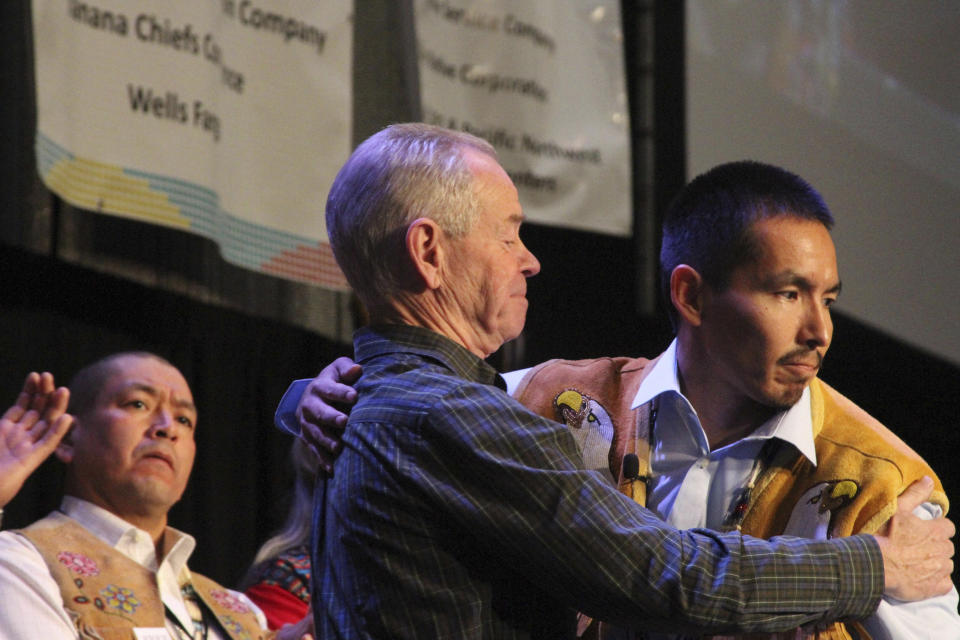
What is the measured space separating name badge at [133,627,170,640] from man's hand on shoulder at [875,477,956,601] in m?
1.78

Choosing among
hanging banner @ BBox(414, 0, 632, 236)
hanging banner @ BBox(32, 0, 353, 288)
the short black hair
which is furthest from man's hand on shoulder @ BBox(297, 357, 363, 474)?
hanging banner @ BBox(414, 0, 632, 236)

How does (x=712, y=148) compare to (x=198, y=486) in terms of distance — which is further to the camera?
(x=712, y=148)

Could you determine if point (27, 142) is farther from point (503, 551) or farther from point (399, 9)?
point (503, 551)

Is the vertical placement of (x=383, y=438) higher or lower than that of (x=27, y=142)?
lower

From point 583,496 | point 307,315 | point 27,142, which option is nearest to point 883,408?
point 307,315

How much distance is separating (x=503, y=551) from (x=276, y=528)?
2596 millimetres

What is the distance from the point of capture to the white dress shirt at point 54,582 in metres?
2.68

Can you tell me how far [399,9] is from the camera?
461cm

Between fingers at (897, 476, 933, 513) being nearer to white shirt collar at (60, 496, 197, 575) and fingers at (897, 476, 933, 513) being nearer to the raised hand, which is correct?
the raised hand

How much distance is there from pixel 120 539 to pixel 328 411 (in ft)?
4.88

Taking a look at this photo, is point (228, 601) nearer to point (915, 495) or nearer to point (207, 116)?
point (207, 116)

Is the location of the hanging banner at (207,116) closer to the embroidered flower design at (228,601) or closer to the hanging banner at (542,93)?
the hanging banner at (542,93)

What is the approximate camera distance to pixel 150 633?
9.50 ft

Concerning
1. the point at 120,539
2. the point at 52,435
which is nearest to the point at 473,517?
the point at 52,435
